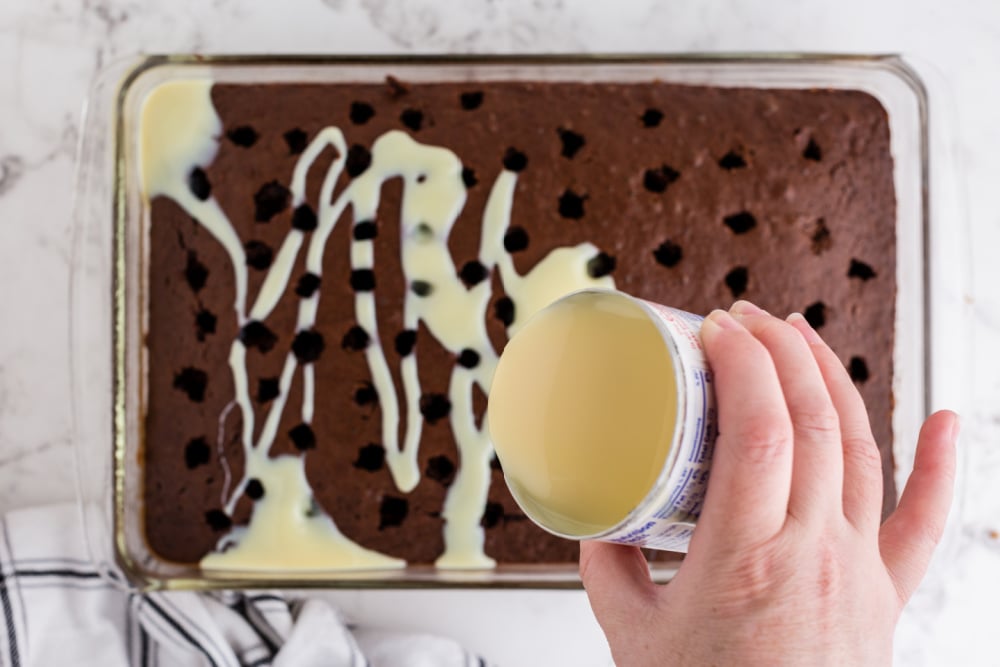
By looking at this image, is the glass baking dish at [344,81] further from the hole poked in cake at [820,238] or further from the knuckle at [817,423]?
the knuckle at [817,423]

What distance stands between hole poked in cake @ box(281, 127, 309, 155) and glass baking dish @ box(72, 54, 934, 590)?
76 millimetres

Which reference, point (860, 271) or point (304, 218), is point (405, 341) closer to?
point (304, 218)

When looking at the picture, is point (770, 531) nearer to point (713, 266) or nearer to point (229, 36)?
point (713, 266)

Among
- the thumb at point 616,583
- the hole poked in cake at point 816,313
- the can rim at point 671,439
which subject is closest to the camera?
the can rim at point 671,439

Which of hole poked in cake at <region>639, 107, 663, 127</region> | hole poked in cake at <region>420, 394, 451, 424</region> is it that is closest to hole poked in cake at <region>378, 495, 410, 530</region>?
hole poked in cake at <region>420, 394, 451, 424</region>

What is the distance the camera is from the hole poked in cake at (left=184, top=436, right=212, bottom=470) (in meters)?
1.04

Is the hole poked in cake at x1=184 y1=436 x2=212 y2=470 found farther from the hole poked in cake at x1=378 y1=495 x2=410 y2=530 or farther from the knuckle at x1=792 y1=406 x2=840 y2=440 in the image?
the knuckle at x1=792 y1=406 x2=840 y2=440

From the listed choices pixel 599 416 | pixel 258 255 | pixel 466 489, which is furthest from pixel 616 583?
pixel 258 255

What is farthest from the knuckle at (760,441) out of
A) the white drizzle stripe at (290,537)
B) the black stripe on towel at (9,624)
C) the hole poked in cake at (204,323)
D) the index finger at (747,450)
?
the black stripe on towel at (9,624)

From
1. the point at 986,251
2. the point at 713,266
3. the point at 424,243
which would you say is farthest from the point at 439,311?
the point at 986,251

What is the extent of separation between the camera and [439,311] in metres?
1.03

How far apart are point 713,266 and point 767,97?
0.22m

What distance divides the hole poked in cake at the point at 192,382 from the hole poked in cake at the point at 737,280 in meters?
0.64

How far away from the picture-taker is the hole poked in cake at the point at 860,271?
3.35 feet
